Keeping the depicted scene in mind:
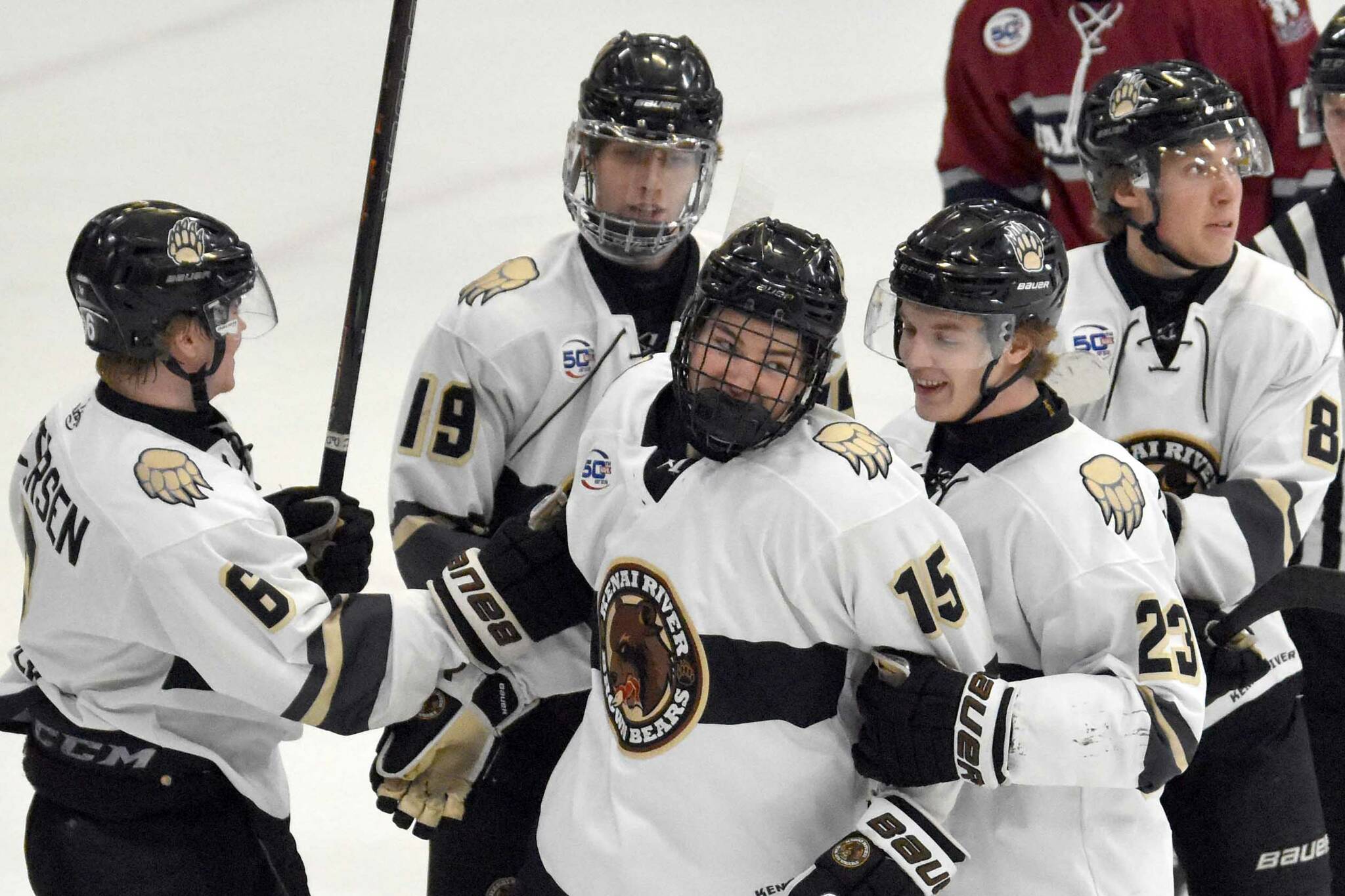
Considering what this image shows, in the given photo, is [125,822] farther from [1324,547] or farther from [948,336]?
[1324,547]

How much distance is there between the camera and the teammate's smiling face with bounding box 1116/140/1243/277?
8.51 ft

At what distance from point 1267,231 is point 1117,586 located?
1.31 m

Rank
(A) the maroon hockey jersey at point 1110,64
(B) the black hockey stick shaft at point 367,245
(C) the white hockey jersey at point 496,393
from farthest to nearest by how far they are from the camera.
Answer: (A) the maroon hockey jersey at point 1110,64 → (C) the white hockey jersey at point 496,393 → (B) the black hockey stick shaft at point 367,245

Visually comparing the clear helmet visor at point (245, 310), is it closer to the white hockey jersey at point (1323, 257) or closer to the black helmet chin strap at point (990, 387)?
the black helmet chin strap at point (990, 387)

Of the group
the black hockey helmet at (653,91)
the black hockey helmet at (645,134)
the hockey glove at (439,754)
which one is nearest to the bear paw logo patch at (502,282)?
the black hockey helmet at (645,134)

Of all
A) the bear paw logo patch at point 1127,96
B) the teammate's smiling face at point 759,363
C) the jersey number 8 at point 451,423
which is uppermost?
the bear paw logo patch at point 1127,96

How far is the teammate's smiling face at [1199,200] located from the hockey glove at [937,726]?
933 mm

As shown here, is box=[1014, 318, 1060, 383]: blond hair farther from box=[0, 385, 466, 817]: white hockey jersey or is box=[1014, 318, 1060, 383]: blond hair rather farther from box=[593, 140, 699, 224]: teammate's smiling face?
box=[0, 385, 466, 817]: white hockey jersey

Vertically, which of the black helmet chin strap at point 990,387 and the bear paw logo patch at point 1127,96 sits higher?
the bear paw logo patch at point 1127,96

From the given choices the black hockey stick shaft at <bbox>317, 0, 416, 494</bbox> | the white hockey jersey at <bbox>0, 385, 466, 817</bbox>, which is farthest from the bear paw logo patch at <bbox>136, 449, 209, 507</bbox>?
the black hockey stick shaft at <bbox>317, 0, 416, 494</bbox>

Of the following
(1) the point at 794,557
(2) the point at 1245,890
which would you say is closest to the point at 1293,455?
(2) the point at 1245,890

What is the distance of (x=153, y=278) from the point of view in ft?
7.44

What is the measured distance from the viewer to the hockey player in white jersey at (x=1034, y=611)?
1957mm

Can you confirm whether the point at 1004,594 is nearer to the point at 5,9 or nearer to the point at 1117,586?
the point at 1117,586
